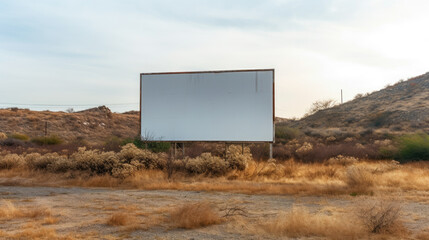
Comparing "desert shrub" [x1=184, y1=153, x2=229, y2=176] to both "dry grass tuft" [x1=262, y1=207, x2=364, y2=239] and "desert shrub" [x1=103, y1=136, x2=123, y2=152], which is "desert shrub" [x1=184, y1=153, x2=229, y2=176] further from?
"dry grass tuft" [x1=262, y1=207, x2=364, y2=239]

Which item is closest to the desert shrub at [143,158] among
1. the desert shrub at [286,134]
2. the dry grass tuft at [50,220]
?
the dry grass tuft at [50,220]

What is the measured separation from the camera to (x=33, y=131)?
5884 centimetres

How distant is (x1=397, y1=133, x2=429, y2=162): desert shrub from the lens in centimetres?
2222

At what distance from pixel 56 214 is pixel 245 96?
507 inches

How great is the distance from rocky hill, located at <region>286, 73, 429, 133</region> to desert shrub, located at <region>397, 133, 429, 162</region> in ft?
71.2

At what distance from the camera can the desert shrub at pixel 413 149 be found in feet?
72.9

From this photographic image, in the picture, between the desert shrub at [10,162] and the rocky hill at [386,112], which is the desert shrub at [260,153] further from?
the rocky hill at [386,112]

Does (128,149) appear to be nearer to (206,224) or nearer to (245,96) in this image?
(245,96)

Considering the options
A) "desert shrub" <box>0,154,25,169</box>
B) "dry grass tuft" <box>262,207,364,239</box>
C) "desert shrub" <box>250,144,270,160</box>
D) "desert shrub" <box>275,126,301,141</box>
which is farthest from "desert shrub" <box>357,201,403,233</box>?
"desert shrub" <box>275,126,301,141</box>

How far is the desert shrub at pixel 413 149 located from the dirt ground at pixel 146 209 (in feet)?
33.3

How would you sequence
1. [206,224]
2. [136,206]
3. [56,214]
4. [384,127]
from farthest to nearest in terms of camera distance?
1. [384,127]
2. [136,206]
3. [56,214]
4. [206,224]

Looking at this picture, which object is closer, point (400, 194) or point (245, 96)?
point (400, 194)

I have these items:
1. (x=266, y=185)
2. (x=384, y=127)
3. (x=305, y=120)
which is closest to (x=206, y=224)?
(x=266, y=185)

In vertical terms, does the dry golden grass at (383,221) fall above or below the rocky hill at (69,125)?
below
